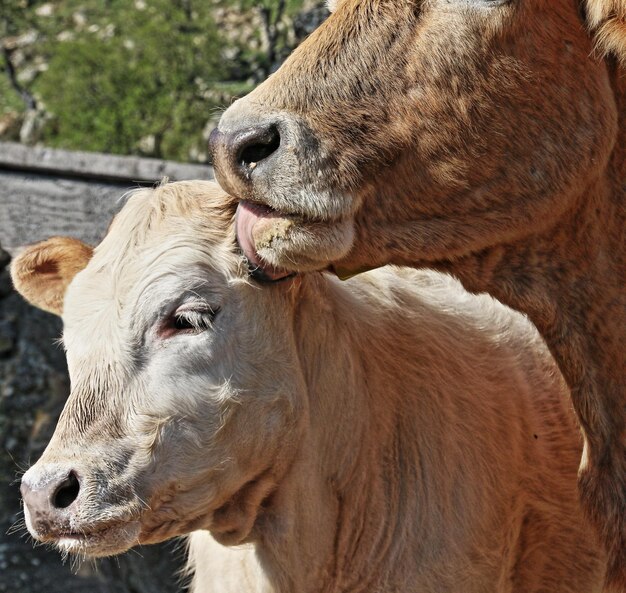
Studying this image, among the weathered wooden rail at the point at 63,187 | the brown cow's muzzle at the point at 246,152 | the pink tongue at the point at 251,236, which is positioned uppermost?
the brown cow's muzzle at the point at 246,152

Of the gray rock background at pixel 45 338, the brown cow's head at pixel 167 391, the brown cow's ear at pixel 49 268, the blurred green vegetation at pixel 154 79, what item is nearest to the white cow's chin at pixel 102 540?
the brown cow's head at pixel 167 391

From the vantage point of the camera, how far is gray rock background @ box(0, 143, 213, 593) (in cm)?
664

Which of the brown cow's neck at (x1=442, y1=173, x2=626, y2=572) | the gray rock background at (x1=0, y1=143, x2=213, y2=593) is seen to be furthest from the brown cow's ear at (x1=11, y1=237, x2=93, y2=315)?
A: the gray rock background at (x1=0, y1=143, x2=213, y2=593)

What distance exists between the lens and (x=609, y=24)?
3291 millimetres

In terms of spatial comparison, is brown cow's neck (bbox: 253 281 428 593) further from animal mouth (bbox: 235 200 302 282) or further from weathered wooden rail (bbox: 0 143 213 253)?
weathered wooden rail (bbox: 0 143 213 253)

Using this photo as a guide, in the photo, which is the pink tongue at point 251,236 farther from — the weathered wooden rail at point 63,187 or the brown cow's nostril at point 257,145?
the weathered wooden rail at point 63,187

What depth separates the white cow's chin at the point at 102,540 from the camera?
11.8 feet

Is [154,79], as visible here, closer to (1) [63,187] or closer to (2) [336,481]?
(1) [63,187]

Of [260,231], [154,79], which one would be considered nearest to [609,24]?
[260,231]

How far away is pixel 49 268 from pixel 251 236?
1.28 m

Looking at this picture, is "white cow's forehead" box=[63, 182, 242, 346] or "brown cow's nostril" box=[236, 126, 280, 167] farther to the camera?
"white cow's forehead" box=[63, 182, 242, 346]

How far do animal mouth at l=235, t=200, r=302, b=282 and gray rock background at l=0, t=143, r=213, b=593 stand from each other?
334 centimetres

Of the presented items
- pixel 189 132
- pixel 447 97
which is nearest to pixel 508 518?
pixel 447 97

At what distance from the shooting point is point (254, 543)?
409 centimetres
